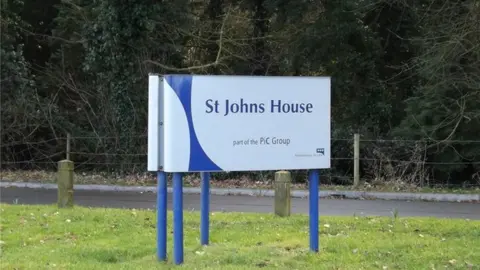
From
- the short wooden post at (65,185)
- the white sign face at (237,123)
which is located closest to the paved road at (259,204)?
the short wooden post at (65,185)

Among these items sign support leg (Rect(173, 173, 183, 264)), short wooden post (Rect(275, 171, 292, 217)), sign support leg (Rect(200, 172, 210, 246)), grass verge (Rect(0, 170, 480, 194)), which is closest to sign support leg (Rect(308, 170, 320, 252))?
sign support leg (Rect(200, 172, 210, 246))

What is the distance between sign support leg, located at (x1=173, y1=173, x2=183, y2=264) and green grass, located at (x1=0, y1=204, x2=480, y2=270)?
144mm

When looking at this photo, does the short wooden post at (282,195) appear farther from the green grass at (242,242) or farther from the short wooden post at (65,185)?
the short wooden post at (65,185)

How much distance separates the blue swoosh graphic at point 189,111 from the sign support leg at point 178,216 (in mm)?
217

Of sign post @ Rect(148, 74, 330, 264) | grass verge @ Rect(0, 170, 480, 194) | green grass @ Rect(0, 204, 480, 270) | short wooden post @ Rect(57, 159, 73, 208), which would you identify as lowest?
green grass @ Rect(0, 204, 480, 270)

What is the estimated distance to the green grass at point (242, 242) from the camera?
6.68m

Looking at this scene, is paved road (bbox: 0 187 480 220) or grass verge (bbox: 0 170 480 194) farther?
grass verge (bbox: 0 170 480 194)

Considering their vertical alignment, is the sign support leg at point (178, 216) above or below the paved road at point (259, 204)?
above

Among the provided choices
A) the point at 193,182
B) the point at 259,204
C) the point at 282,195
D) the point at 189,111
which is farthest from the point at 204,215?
the point at 193,182

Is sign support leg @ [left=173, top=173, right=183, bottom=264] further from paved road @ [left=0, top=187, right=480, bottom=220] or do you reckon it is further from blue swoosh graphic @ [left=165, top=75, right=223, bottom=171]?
paved road @ [left=0, top=187, right=480, bottom=220]

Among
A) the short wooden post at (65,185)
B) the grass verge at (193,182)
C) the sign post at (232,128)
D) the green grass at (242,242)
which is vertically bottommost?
the green grass at (242,242)

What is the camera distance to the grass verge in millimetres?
16047

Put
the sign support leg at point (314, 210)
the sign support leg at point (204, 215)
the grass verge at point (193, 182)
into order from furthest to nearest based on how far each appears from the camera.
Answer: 1. the grass verge at point (193, 182)
2. the sign support leg at point (204, 215)
3. the sign support leg at point (314, 210)

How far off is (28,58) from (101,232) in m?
19.6
